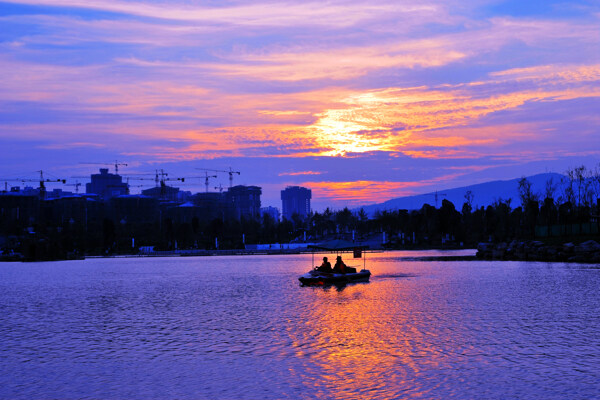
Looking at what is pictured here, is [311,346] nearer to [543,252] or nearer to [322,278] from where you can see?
[322,278]

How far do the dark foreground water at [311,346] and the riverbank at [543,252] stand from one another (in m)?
42.3

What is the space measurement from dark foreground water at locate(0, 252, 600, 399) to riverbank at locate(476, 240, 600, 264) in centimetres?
4229

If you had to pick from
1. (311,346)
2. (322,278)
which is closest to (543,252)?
(322,278)

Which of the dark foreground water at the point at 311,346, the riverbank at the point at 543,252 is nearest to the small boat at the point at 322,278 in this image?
the dark foreground water at the point at 311,346

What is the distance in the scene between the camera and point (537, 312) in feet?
150

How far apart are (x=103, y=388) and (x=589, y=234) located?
108131 millimetres

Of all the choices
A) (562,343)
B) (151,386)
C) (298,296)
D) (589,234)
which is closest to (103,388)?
(151,386)

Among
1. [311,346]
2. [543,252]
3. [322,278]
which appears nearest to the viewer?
[311,346]

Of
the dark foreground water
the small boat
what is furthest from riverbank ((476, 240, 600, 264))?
the small boat

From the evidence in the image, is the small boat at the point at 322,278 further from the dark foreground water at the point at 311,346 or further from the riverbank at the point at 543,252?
the riverbank at the point at 543,252

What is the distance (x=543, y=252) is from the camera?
11506cm

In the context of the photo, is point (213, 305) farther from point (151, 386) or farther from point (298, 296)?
point (151, 386)

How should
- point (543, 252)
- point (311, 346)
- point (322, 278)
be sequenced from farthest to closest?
1. point (543, 252)
2. point (322, 278)
3. point (311, 346)

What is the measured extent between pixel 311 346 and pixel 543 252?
3654 inches
